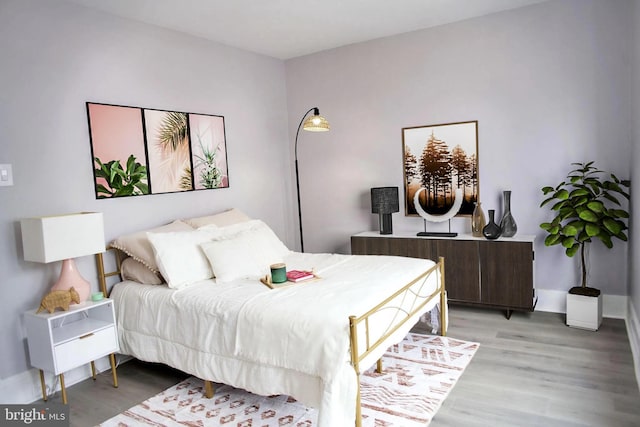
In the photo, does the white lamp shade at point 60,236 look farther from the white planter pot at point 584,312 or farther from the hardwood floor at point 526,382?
the white planter pot at point 584,312

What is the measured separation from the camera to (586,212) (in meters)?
3.58

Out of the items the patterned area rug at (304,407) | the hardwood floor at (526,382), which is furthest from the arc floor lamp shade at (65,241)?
the patterned area rug at (304,407)

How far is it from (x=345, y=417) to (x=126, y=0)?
129 inches

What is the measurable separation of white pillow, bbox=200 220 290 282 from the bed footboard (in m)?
1.12

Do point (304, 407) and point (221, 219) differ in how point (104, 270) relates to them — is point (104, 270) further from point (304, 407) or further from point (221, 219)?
point (304, 407)

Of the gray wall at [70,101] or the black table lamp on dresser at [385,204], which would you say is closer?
the gray wall at [70,101]

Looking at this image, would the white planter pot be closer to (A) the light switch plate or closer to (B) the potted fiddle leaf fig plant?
(B) the potted fiddle leaf fig plant

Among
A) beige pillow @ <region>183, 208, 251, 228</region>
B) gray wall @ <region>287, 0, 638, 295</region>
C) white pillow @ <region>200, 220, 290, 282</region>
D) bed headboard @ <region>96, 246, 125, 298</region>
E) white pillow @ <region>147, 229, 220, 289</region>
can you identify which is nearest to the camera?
white pillow @ <region>147, 229, 220, 289</region>

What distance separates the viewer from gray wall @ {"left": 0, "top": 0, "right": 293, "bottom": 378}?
119 inches

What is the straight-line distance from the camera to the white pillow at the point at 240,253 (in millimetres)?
3359

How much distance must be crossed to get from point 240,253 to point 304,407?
1.26m

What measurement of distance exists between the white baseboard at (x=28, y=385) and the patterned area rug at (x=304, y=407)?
2.36 ft

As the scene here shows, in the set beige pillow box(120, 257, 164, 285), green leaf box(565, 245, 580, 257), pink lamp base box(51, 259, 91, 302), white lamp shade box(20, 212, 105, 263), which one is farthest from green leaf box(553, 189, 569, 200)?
pink lamp base box(51, 259, 91, 302)

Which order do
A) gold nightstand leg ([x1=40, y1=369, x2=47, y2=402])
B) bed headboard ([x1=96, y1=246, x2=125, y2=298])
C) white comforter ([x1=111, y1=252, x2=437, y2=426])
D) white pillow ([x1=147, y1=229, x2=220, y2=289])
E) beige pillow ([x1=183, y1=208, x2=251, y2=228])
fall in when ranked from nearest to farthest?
white comforter ([x1=111, y1=252, x2=437, y2=426])
gold nightstand leg ([x1=40, y1=369, x2=47, y2=402])
white pillow ([x1=147, y1=229, x2=220, y2=289])
bed headboard ([x1=96, y1=246, x2=125, y2=298])
beige pillow ([x1=183, y1=208, x2=251, y2=228])
